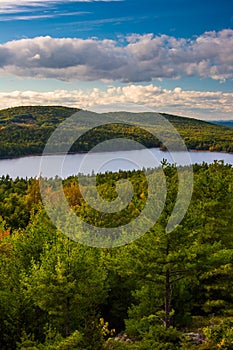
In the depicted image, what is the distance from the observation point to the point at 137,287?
2417 centimetres

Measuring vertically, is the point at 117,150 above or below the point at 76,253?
above

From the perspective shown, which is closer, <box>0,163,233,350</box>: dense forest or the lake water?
<box>0,163,233,350</box>: dense forest

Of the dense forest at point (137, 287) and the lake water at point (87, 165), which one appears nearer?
the dense forest at point (137, 287)

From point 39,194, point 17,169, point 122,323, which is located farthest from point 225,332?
point 17,169

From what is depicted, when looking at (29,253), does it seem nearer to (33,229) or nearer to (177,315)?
(33,229)

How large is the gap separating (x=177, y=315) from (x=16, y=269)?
8764mm

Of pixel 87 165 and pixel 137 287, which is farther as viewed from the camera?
pixel 87 165

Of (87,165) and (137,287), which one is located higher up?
(87,165)

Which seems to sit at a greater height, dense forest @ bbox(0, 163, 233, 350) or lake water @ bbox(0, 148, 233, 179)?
lake water @ bbox(0, 148, 233, 179)

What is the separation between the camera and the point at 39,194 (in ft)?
205

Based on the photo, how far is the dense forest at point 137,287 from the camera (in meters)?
17.6

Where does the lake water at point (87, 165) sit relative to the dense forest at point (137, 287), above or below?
above

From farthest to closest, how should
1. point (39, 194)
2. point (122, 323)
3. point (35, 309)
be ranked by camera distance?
point (39, 194) → point (122, 323) → point (35, 309)

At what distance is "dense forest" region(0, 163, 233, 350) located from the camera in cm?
1756
